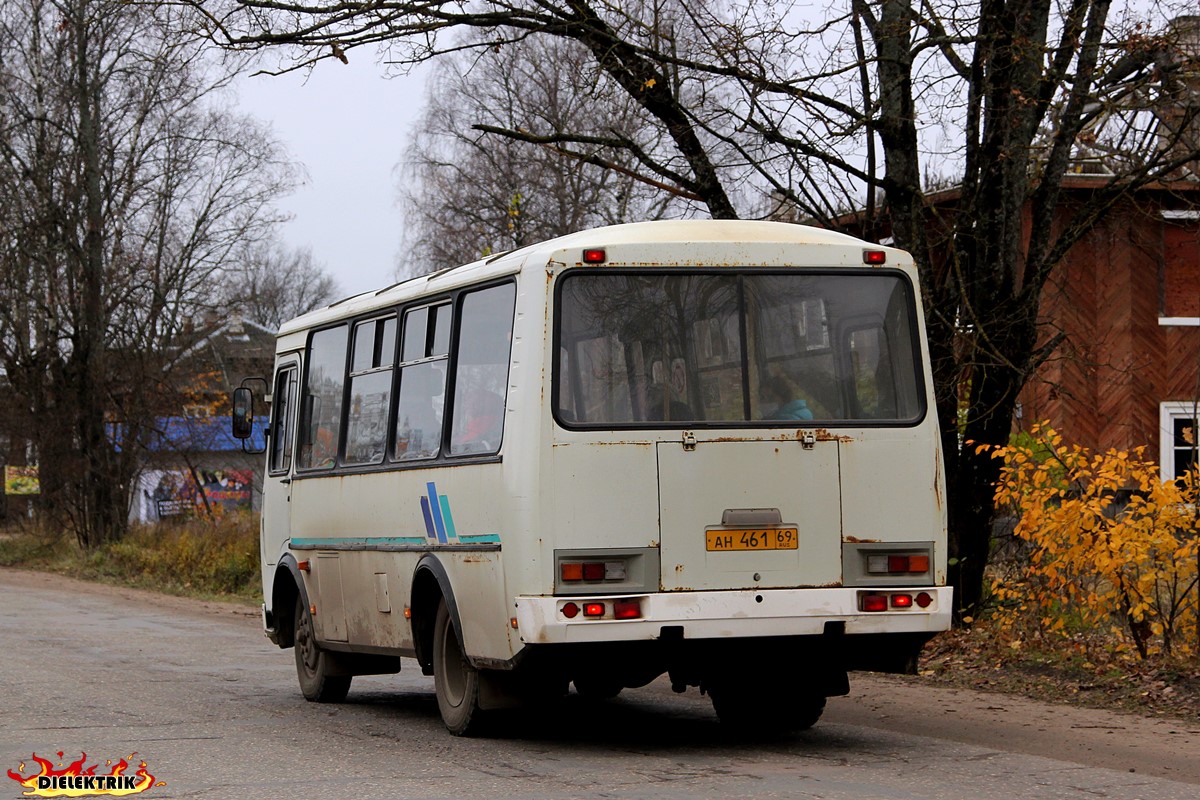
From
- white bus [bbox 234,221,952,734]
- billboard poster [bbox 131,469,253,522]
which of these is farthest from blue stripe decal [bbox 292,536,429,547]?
billboard poster [bbox 131,469,253,522]

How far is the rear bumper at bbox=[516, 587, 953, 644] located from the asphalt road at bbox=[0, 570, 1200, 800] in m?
0.67

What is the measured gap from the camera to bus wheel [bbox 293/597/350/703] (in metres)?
13.3

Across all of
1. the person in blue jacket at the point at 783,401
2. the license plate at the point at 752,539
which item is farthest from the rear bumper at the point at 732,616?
the person in blue jacket at the point at 783,401

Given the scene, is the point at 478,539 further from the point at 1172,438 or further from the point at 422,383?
the point at 1172,438

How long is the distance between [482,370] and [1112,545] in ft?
15.9

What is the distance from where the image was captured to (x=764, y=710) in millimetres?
10914

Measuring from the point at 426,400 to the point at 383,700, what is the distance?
3.49 metres

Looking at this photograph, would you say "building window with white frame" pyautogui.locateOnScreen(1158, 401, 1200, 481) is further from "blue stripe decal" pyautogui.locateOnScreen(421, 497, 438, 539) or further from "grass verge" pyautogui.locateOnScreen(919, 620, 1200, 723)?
"blue stripe decal" pyautogui.locateOnScreen(421, 497, 438, 539)

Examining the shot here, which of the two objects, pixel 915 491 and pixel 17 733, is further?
pixel 17 733

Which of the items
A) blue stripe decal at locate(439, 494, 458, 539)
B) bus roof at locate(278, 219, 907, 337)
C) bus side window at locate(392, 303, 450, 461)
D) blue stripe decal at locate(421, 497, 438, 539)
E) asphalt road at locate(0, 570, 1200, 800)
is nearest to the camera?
asphalt road at locate(0, 570, 1200, 800)

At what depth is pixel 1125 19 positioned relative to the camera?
1398 centimetres

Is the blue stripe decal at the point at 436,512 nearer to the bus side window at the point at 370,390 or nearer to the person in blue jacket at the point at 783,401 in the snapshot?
the bus side window at the point at 370,390

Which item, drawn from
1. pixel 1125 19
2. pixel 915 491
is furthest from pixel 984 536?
pixel 915 491

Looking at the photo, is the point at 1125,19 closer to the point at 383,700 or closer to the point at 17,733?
the point at 383,700
